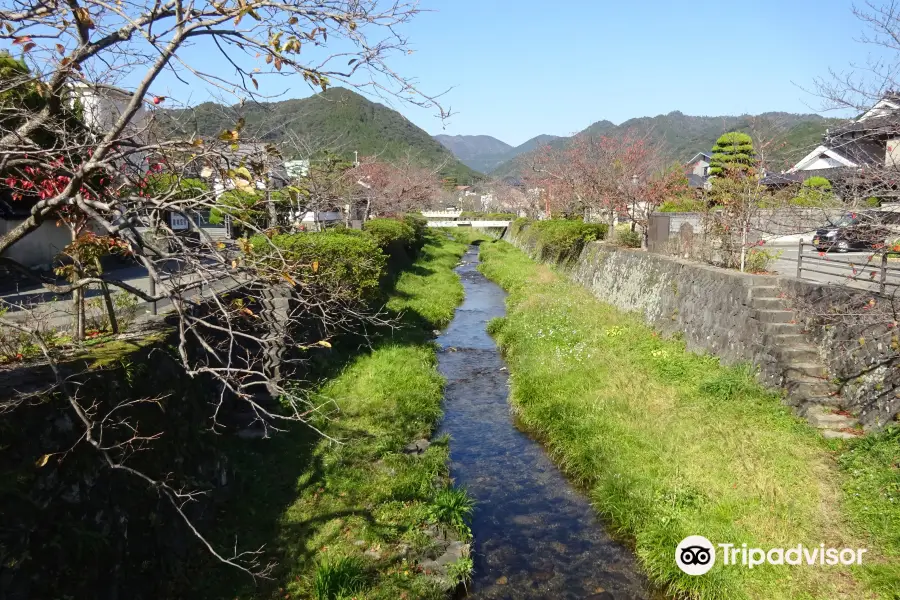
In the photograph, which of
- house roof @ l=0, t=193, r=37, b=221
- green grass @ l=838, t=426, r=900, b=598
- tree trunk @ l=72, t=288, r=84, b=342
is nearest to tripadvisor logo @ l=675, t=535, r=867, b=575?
green grass @ l=838, t=426, r=900, b=598

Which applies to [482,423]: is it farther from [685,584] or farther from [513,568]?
[685,584]

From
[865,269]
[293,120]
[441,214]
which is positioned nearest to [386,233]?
[865,269]

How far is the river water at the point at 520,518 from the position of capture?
6266 millimetres

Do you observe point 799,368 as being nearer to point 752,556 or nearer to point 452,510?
point 752,556

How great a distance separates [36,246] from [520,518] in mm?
15486

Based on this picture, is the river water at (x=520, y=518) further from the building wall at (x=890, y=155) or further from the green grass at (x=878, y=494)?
the building wall at (x=890, y=155)

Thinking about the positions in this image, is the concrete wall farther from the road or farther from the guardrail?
the road

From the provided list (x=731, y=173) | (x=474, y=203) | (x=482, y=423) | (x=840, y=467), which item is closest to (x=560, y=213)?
(x=731, y=173)

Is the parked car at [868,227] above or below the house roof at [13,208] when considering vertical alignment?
below

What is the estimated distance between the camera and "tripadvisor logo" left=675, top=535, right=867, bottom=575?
19.0 ft

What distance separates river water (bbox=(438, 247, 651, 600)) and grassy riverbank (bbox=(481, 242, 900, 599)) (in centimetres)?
31

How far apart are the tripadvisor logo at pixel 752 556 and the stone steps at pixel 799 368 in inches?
97.0

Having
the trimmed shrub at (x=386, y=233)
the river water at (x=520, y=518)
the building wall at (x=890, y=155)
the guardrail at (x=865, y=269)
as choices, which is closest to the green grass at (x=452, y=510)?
the river water at (x=520, y=518)

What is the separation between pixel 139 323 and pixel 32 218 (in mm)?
3220
